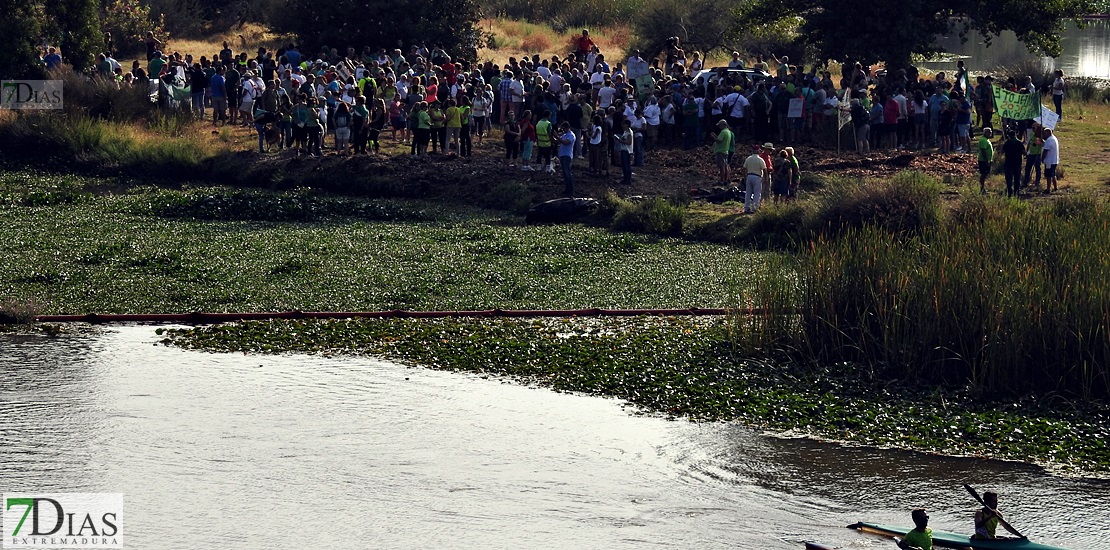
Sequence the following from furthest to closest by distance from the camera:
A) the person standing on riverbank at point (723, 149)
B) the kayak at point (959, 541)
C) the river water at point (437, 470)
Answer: the person standing on riverbank at point (723, 149) < the river water at point (437, 470) < the kayak at point (959, 541)

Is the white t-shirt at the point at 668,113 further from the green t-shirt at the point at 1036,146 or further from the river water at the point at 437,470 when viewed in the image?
the river water at the point at 437,470

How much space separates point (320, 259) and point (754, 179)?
958 cm

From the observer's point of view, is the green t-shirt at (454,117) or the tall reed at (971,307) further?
the green t-shirt at (454,117)

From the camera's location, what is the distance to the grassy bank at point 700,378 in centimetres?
1783

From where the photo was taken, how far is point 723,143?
106 feet

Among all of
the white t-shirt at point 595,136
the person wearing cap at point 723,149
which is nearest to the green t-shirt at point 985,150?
the person wearing cap at point 723,149

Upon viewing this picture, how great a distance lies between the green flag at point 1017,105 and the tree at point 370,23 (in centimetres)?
1962

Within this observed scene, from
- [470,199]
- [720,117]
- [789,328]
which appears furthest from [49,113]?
[789,328]

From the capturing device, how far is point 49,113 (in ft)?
123

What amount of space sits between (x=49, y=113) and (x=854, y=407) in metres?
26.2

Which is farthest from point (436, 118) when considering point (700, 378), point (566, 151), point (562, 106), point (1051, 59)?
point (1051, 59)

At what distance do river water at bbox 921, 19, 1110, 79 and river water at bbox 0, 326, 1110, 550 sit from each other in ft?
137

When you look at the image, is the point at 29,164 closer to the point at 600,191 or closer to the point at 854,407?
the point at 600,191

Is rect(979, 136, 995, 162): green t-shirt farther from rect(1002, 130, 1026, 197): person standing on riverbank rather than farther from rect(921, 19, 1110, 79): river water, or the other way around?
rect(921, 19, 1110, 79): river water
